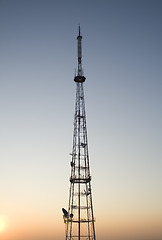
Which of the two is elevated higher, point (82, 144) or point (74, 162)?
point (82, 144)

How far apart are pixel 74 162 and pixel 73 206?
9.63 meters

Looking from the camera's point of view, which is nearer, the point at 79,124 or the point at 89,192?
the point at 89,192

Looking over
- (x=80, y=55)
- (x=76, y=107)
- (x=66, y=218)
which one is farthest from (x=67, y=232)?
(x=80, y=55)

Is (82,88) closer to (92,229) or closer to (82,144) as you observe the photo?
(82,144)

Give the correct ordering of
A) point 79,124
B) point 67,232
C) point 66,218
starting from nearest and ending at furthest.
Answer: point 67,232
point 66,218
point 79,124

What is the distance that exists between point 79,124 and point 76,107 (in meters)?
4.29

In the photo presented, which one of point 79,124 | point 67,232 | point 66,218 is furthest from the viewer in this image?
point 79,124

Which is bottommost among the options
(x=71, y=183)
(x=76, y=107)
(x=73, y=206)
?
(x=73, y=206)

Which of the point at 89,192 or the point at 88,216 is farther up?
the point at 89,192

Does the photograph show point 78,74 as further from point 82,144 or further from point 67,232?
point 67,232

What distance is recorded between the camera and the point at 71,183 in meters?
55.7

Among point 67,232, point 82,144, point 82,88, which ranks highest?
point 82,88

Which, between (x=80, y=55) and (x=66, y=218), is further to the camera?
(x=80, y=55)

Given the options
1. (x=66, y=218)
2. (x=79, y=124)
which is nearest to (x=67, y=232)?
(x=66, y=218)
